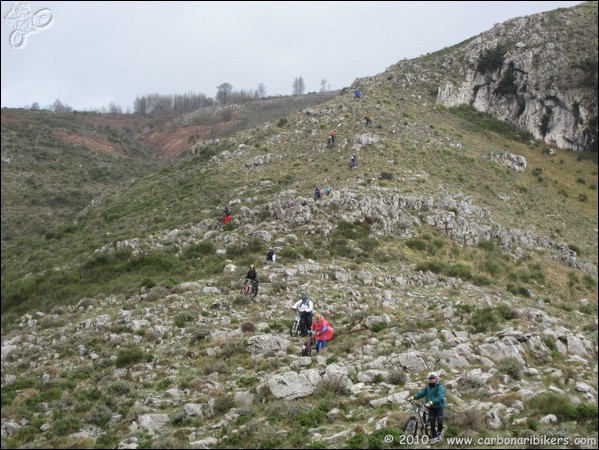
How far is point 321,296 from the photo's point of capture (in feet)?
68.2

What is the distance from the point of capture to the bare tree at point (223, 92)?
151 meters

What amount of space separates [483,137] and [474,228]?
22.4 meters

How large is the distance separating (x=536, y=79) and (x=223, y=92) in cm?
11725

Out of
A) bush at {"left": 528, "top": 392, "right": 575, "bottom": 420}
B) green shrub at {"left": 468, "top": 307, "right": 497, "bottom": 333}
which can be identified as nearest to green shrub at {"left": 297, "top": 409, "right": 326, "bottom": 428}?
bush at {"left": 528, "top": 392, "right": 575, "bottom": 420}

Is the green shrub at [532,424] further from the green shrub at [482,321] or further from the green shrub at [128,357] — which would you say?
the green shrub at [128,357]

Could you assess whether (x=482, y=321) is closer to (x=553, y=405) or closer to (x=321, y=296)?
(x=553, y=405)

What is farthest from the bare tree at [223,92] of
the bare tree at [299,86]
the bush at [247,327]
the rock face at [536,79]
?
the bush at [247,327]

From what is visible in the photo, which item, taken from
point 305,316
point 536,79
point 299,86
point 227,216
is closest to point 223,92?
point 299,86

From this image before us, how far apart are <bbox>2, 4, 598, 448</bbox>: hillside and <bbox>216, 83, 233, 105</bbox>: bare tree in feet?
355

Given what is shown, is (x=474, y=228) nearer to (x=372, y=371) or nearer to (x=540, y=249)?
(x=540, y=249)

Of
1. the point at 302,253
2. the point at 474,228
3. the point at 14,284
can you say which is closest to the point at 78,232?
the point at 14,284

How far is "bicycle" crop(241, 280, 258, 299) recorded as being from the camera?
20750 mm

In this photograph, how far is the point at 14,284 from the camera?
26.3m

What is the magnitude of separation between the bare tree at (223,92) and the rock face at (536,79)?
102321 millimetres
